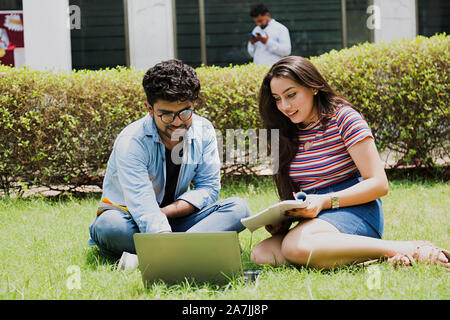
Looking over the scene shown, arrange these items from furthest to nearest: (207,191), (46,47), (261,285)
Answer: (46,47)
(207,191)
(261,285)

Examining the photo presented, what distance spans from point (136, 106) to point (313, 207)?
322 centimetres

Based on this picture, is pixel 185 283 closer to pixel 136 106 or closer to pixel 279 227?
pixel 279 227

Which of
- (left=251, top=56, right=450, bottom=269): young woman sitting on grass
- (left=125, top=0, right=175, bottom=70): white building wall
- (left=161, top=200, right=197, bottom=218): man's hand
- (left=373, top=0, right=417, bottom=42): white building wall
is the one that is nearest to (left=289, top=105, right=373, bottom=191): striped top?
(left=251, top=56, right=450, bottom=269): young woman sitting on grass

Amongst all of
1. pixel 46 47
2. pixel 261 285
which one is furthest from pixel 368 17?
pixel 261 285

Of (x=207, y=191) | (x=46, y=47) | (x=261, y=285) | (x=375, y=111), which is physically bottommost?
(x=261, y=285)

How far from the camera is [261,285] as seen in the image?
2.46 meters

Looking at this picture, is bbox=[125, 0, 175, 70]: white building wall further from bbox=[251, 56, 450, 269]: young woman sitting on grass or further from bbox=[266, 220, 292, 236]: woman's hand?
bbox=[266, 220, 292, 236]: woman's hand

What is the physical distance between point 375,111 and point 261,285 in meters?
3.66

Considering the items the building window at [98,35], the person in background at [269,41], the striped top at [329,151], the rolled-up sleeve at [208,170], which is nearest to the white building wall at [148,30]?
the building window at [98,35]

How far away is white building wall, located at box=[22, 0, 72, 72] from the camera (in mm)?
7918

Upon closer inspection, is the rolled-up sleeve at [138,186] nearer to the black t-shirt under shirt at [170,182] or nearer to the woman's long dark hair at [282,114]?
the black t-shirt under shirt at [170,182]

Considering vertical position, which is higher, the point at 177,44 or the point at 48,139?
the point at 177,44

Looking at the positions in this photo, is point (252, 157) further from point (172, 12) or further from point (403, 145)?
point (172, 12)
